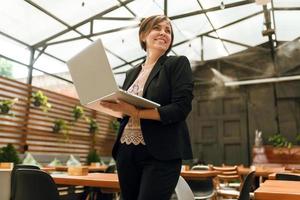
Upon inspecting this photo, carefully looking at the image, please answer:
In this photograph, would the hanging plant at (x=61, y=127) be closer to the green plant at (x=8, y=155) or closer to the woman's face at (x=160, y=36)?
the green plant at (x=8, y=155)

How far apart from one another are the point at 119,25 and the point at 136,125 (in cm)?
692

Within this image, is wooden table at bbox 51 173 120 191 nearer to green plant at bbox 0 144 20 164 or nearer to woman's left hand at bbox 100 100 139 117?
woman's left hand at bbox 100 100 139 117

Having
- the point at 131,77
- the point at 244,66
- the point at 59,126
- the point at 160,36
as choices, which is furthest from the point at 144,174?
the point at 244,66

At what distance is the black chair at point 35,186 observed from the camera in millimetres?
1584

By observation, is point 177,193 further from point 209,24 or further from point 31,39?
point 209,24

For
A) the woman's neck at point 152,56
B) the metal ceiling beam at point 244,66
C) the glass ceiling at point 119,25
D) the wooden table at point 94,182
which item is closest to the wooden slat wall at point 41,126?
the glass ceiling at point 119,25

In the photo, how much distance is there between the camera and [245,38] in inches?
407

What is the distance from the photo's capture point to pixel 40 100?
7203mm

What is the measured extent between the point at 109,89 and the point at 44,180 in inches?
28.1

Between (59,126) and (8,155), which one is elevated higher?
(59,126)

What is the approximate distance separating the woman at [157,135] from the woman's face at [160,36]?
0.08m

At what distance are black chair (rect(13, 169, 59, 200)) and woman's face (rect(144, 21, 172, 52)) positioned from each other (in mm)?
886

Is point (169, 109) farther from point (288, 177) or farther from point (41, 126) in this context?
point (41, 126)

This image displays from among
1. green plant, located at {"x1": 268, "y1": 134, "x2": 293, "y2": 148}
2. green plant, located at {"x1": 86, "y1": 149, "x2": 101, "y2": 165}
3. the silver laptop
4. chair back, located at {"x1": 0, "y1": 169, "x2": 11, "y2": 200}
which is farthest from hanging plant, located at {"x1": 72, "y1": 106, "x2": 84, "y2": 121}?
the silver laptop
